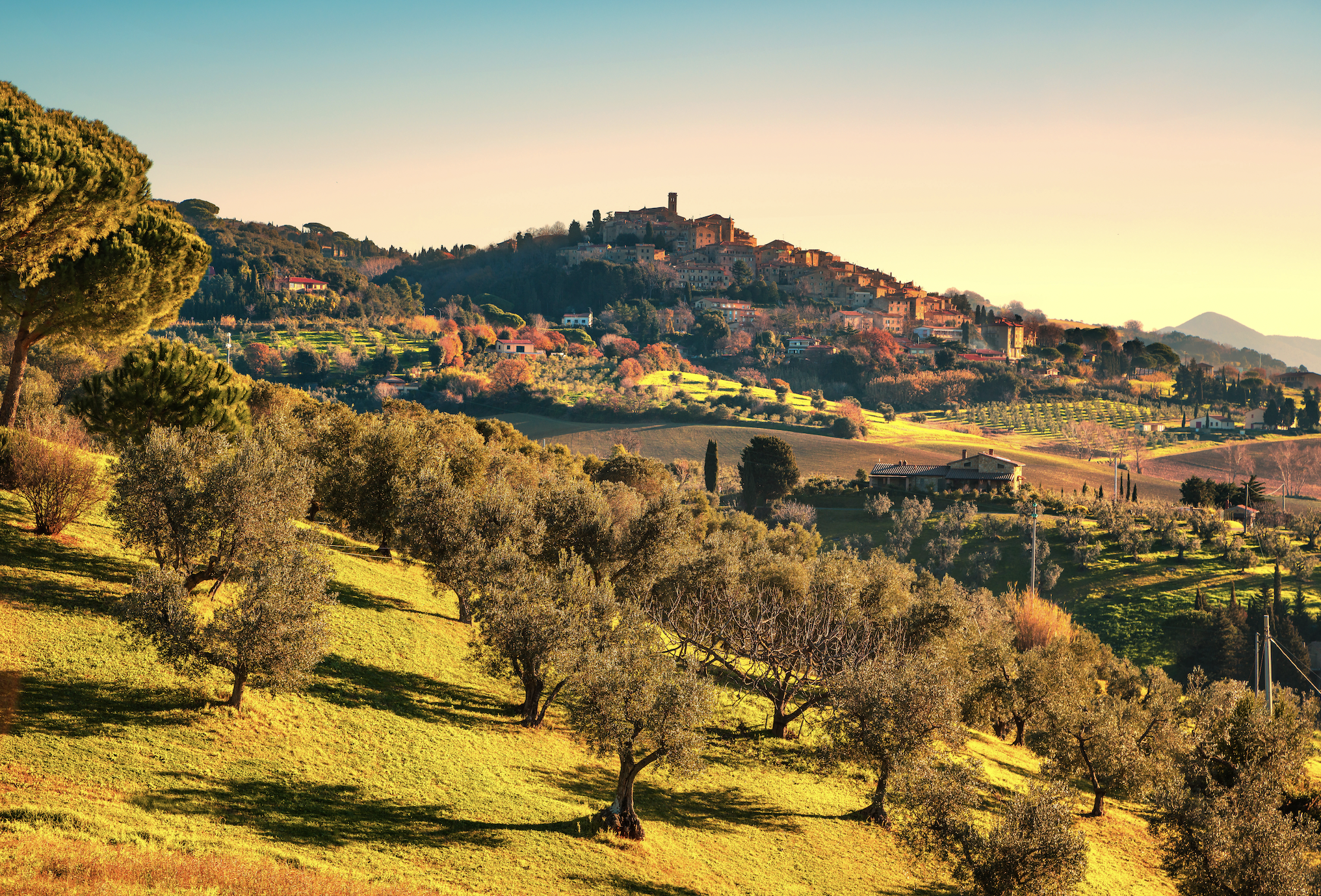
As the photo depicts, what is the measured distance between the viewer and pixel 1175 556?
243 feet

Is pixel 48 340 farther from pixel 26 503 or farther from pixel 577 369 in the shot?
pixel 577 369

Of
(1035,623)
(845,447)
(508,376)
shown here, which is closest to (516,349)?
(508,376)

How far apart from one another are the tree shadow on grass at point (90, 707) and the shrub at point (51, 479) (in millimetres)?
8948

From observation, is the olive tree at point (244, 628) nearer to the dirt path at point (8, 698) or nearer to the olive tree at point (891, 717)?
the dirt path at point (8, 698)

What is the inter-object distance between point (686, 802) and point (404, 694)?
9193 millimetres

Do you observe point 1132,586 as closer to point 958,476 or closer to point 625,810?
point 958,476

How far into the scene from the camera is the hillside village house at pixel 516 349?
620 feet

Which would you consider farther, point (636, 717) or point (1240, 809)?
point (1240, 809)

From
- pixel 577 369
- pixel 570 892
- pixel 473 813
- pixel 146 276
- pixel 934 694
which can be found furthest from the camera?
pixel 577 369

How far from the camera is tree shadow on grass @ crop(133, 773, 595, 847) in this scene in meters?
18.9

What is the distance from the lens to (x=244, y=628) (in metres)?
22.3

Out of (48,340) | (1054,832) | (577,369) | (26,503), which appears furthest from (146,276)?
(577,369)

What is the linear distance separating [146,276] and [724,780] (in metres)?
28.2

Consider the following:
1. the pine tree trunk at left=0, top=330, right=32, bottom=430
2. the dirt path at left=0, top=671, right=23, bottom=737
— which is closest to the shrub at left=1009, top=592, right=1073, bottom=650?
the dirt path at left=0, top=671, right=23, bottom=737
